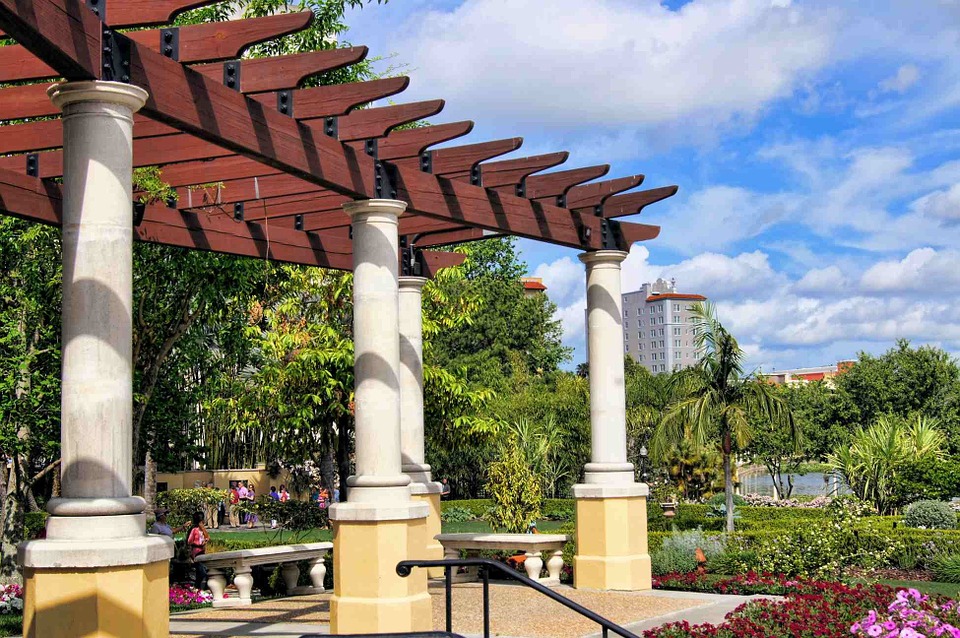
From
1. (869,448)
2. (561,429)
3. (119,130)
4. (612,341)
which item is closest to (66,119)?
(119,130)

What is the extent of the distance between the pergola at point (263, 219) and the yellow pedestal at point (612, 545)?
0.08 ft

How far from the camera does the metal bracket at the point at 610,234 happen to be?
1398 cm

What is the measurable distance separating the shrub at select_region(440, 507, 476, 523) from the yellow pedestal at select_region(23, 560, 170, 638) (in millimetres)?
28084

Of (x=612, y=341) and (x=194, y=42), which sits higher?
(x=194, y=42)

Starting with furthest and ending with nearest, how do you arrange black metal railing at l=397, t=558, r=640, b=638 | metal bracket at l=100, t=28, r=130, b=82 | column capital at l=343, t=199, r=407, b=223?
column capital at l=343, t=199, r=407, b=223
metal bracket at l=100, t=28, r=130, b=82
black metal railing at l=397, t=558, r=640, b=638

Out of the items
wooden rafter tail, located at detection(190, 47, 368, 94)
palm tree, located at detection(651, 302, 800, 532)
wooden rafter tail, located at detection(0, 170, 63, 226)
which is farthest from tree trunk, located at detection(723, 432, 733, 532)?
wooden rafter tail, located at detection(190, 47, 368, 94)

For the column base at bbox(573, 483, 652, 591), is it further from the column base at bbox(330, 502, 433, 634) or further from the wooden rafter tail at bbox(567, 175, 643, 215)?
the column base at bbox(330, 502, 433, 634)

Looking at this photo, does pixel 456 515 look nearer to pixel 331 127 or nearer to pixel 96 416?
pixel 331 127

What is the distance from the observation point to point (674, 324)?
196 meters

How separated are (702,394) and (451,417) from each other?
458 centimetres

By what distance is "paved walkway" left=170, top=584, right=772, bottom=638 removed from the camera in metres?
10.6

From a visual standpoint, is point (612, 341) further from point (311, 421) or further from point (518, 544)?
point (311, 421)

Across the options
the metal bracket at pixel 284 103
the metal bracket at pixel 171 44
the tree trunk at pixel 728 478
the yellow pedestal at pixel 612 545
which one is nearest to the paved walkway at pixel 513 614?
the yellow pedestal at pixel 612 545

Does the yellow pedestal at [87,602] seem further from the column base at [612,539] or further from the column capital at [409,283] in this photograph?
the column capital at [409,283]
